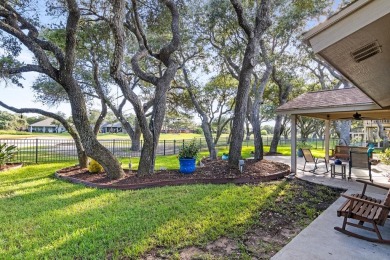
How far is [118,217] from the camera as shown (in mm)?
4293

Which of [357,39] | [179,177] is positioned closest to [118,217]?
[179,177]

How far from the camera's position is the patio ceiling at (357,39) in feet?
7.07

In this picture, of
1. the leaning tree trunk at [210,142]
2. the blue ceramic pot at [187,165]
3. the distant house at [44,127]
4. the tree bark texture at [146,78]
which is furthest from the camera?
the distant house at [44,127]

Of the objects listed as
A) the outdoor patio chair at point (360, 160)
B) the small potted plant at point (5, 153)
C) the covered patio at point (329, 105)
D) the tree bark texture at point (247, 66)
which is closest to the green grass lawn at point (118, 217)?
the tree bark texture at point (247, 66)

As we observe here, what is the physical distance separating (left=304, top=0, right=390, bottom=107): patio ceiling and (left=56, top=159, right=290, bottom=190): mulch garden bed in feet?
14.5

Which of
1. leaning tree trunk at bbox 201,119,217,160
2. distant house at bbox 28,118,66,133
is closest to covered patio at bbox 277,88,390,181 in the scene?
leaning tree trunk at bbox 201,119,217,160

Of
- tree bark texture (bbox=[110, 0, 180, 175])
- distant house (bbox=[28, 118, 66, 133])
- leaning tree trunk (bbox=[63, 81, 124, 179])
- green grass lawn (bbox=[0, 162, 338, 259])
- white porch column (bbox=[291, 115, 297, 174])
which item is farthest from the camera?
distant house (bbox=[28, 118, 66, 133])

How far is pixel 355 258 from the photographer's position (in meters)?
2.94

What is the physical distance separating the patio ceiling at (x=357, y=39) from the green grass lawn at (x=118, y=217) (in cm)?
292

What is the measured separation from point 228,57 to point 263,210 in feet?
34.1

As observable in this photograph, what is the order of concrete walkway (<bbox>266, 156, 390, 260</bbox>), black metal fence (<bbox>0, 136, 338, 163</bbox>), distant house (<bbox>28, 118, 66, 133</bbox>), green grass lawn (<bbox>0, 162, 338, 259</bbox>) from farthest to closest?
distant house (<bbox>28, 118, 66, 133</bbox>), black metal fence (<bbox>0, 136, 338, 163</bbox>), green grass lawn (<bbox>0, 162, 338, 259</bbox>), concrete walkway (<bbox>266, 156, 390, 260</bbox>)

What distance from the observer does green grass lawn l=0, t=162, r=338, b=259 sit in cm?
328

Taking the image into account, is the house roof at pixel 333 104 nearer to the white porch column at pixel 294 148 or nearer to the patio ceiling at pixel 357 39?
the white porch column at pixel 294 148

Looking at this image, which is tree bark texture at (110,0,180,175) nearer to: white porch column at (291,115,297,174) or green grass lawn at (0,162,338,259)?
green grass lawn at (0,162,338,259)
